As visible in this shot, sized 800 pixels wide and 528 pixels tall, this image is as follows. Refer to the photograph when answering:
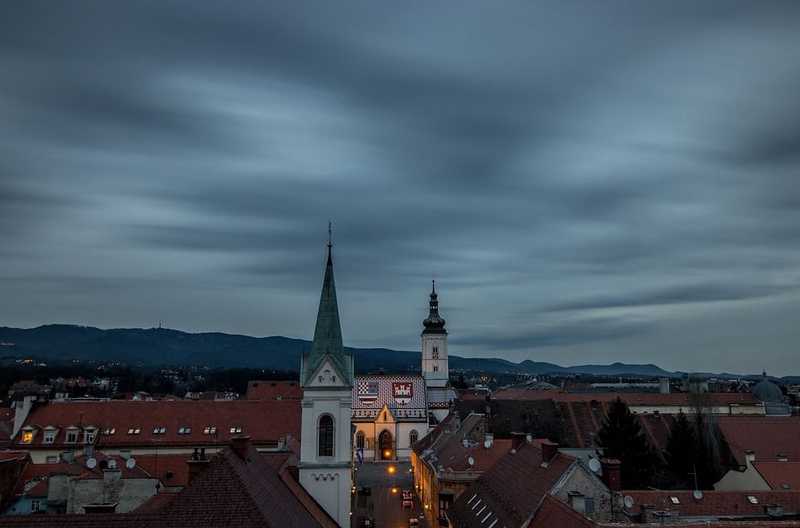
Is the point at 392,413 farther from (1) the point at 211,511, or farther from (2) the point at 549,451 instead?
(1) the point at 211,511

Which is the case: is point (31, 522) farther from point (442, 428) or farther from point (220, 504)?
point (442, 428)

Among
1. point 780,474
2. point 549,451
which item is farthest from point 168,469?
Result: point 780,474

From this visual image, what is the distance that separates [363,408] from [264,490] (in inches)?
4275

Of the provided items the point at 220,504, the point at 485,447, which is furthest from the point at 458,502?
the point at 220,504

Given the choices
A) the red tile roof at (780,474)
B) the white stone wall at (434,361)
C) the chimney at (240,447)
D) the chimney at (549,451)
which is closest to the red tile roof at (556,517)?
the chimney at (549,451)

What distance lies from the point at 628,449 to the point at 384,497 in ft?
108

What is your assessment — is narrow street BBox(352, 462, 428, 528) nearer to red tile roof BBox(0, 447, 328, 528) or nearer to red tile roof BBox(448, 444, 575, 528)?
red tile roof BBox(448, 444, 575, 528)

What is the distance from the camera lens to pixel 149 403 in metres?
86.8

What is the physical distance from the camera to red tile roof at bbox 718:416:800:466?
79.9 metres

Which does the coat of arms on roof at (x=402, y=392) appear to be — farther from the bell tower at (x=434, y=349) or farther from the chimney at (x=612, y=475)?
the chimney at (x=612, y=475)

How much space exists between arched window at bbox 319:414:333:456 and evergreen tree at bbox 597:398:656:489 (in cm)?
3545

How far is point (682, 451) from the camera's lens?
241 ft

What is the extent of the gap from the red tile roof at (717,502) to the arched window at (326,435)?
21.6m

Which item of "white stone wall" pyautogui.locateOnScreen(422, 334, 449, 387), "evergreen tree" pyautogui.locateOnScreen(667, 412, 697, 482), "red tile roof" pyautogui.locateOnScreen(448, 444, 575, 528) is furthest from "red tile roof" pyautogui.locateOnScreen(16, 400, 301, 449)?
"white stone wall" pyautogui.locateOnScreen(422, 334, 449, 387)
